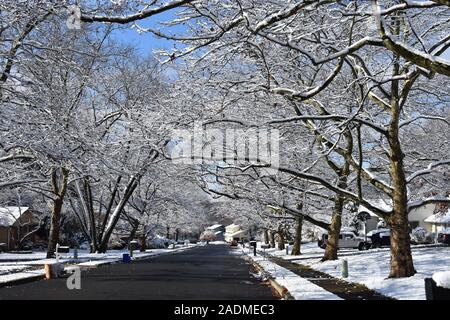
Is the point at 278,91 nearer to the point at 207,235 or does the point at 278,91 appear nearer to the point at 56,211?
the point at 56,211

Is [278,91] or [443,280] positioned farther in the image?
[278,91]

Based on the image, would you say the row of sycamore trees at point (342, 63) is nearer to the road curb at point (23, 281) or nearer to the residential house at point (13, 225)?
the road curb at point (23, 281)

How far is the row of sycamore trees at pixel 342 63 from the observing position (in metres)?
10.9

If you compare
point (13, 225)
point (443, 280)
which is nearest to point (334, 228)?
point (443, 280)

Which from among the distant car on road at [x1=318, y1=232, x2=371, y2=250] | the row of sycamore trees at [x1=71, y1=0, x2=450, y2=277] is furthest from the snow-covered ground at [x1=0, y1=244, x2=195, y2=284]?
the distant car on road at [x1=318, y1=232, x2=371, y2=250]

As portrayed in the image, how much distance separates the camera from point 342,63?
45.4 ft

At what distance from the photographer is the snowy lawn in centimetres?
1510

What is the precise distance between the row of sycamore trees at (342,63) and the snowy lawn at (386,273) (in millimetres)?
1193

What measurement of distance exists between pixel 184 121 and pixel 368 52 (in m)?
6.42

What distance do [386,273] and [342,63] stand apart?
33.7 ft

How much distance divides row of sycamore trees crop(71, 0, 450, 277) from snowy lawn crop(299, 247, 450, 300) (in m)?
1.19

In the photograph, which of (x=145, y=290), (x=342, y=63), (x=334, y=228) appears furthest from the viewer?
(x=334, y=228)

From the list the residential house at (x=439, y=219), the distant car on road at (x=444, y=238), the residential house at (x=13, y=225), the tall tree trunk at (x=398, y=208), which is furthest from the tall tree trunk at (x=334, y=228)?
the residential house at (x=13, y=225)

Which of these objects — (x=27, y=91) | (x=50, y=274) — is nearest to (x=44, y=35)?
(x=27, y=91)
